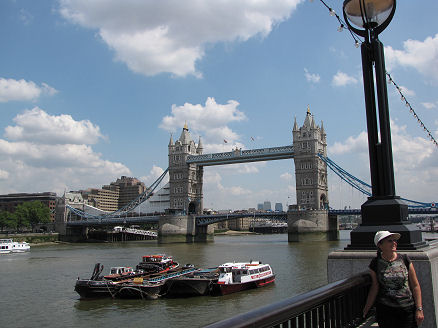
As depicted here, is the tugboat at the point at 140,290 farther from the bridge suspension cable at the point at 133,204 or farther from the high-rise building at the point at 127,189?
the high-rise building at the point at 127,189

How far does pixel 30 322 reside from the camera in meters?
15.8

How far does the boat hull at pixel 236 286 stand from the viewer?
2061 cm

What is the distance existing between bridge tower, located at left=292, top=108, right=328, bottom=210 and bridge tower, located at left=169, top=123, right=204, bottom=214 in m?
Result: 21.3

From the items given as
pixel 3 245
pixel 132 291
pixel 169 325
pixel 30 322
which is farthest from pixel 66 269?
pixel 3 245

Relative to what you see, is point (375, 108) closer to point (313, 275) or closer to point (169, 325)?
point (169, 325)

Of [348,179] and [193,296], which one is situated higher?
[348,179]

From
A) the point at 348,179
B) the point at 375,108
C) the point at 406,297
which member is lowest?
the point at 406,297

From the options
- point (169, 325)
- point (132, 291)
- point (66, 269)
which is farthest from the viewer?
point (66, 269)

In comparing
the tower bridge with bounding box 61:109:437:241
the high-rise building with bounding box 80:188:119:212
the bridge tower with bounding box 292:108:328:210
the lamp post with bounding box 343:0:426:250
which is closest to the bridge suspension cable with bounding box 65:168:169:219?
the tower bridge with bounding box 61:109:437:241

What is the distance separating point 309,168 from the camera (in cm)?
6944

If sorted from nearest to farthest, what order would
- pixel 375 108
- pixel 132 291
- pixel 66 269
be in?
pixel 375 108 → pixel 132 291 → pixel 66 269

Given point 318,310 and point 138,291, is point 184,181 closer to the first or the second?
point 138,291

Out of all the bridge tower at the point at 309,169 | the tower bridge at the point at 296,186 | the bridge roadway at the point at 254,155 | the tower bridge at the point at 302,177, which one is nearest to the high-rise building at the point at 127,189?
the tower bridge at the point at 296,186

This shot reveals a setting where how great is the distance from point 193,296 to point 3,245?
4030cm
